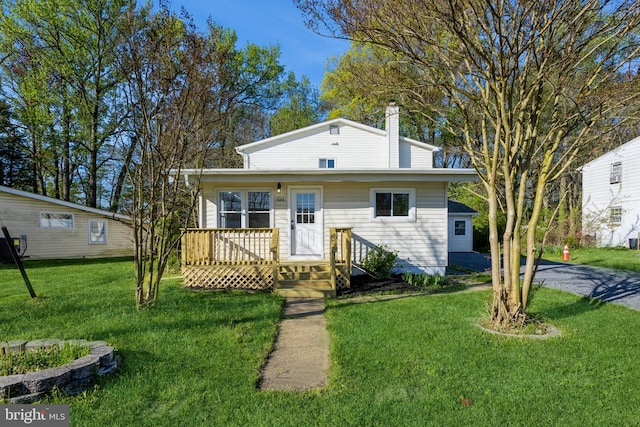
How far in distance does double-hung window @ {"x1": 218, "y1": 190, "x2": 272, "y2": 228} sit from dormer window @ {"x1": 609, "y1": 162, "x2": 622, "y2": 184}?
18.8m

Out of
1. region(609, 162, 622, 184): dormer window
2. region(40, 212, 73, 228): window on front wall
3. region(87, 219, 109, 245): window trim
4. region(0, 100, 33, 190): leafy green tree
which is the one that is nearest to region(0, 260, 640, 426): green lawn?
region(40, 212, 73, 228): window on front wall

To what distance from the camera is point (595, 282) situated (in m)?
8.46

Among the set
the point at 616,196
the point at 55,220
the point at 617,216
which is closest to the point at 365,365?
the point at 55,220

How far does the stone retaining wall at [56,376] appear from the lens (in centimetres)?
280

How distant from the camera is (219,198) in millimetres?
9117

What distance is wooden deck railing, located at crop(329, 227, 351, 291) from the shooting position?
742 centimetres

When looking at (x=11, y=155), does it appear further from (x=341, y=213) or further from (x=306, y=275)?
(x=306, y=275)

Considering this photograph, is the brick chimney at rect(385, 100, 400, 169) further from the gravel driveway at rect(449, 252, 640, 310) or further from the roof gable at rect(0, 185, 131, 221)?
the roof gable at rect(0, 185, 131, 221)

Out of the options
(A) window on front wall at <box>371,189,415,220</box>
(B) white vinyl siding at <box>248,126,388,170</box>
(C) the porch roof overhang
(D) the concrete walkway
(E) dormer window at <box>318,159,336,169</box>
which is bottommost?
(D) the concrete walkway

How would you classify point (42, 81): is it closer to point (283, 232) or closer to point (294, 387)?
point (283, 232)

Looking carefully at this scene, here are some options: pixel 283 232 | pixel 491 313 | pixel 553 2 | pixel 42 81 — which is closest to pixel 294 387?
pixel 491 313

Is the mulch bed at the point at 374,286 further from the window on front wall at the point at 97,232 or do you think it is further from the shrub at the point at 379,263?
the window on front wall at the point at 97,232

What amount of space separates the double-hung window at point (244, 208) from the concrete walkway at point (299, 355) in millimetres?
3546

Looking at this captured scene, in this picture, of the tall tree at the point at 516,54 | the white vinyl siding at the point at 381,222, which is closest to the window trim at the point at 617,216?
the white vinyl siding at the point at 381,222
